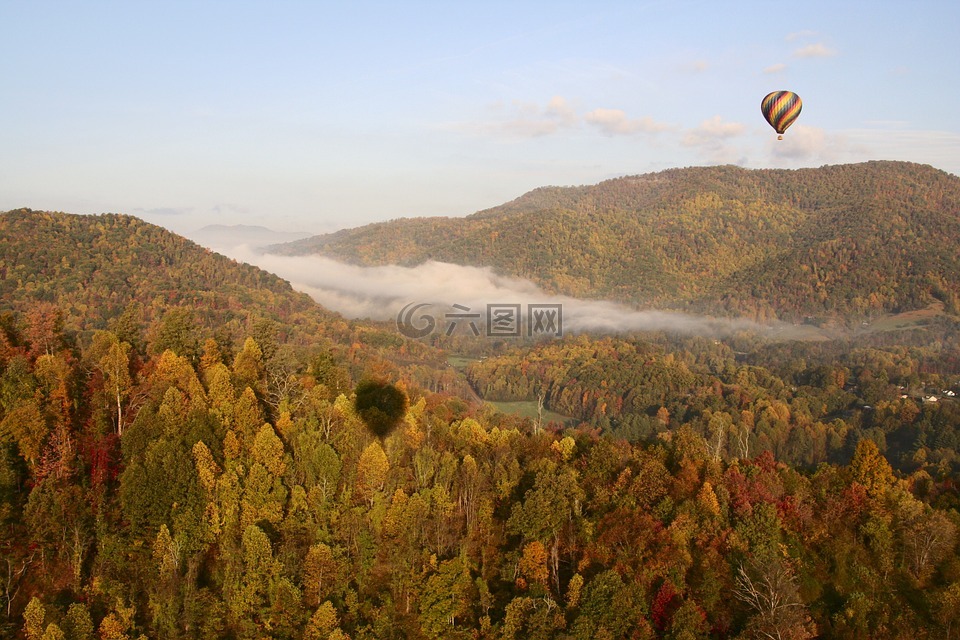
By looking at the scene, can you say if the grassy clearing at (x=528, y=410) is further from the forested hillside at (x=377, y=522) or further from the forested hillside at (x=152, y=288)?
the forested hillside at (x=377, y=522)

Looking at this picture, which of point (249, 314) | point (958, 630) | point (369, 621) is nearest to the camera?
point (958, 630)

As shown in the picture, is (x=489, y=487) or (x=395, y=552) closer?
(x=395, y=552)

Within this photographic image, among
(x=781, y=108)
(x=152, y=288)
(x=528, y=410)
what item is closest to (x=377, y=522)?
(x=781, y=108)

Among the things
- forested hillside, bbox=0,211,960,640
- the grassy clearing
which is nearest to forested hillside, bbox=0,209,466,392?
the grassy clearing

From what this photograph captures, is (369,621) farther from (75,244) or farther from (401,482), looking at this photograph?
(75,244)

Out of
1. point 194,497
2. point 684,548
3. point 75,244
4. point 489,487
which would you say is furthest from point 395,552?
point 75,244

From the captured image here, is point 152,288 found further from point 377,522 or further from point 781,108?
point 781,108
